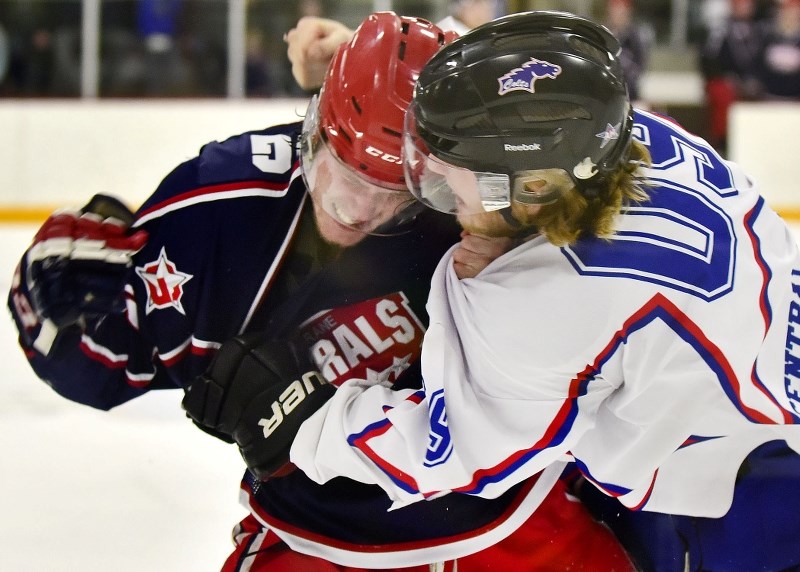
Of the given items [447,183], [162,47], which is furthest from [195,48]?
[447,183]

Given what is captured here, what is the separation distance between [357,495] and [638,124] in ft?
2.63

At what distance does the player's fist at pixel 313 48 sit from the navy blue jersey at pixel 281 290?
300mm

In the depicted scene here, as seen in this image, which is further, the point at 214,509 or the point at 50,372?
the point at 214,509

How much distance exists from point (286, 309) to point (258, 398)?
0.20 meters

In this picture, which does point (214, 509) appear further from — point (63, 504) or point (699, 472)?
point (699, 472)

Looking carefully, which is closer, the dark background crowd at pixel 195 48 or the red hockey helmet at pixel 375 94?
the red hockey helmet at pixel 375 94

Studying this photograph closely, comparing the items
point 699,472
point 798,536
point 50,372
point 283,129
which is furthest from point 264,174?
point 798,536

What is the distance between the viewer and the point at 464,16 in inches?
171

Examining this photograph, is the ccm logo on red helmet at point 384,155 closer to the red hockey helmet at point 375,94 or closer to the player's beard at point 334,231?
the red hockey helmet at point 375,94

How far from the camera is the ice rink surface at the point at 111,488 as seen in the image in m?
2.26

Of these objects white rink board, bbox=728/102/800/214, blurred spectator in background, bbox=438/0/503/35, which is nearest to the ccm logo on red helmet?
blurred spectator in background, bbox=438/0/503/35

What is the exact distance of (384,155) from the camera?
67.0 inches

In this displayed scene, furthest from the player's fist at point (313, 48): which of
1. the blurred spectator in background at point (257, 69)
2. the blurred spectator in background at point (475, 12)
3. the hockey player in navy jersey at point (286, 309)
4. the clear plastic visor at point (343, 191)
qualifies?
the blurred spectator in background at point (257, 69)

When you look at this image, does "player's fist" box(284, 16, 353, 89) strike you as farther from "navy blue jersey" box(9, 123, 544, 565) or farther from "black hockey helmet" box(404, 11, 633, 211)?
"black hockey helmet" box(404, 11, 633, 211)
